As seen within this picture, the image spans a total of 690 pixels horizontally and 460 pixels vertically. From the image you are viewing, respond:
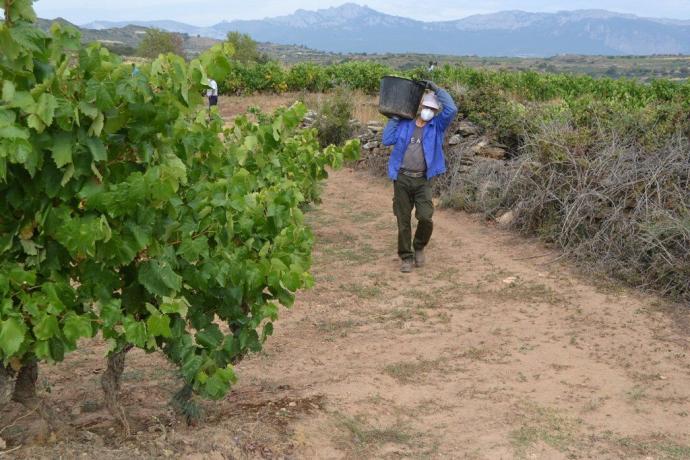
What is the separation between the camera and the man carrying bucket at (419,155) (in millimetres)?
7391

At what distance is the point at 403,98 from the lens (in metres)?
7.65

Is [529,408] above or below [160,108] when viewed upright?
below

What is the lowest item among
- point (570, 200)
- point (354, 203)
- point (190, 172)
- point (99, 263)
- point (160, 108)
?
point (354, 203)

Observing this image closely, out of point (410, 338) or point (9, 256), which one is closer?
point (9, 256)

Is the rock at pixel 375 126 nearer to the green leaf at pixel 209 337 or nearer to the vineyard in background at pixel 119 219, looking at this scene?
the vineyard in background at pixel 119 219

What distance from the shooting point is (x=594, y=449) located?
426 centimetres

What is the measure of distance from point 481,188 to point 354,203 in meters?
2.20

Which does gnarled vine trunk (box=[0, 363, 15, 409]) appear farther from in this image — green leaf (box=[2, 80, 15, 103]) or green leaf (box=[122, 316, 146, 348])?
green leaf (box=[2, 80, 15, 103])

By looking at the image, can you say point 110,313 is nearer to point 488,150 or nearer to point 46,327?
point 46,327

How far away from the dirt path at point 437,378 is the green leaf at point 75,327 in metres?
0.74

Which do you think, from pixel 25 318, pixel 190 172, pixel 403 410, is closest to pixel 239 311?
pixel 190 172

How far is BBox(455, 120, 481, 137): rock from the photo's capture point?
38.3ft

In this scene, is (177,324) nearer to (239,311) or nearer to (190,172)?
(239,311)

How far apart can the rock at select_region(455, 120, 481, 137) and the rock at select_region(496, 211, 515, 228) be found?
247cm
